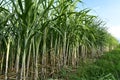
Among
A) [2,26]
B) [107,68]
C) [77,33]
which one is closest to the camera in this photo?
[2,26]

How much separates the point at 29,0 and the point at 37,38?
112 centimetres

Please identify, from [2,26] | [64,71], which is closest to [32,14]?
[2,26]

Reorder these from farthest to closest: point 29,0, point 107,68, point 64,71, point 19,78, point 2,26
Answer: point 107,68 → point 64,71 → point 2,26 → point 19,78 → point 29,0

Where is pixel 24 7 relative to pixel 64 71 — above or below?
above

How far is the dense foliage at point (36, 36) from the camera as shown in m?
3.88

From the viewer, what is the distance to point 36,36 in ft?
15.4

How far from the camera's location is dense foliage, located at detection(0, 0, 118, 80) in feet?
12.7

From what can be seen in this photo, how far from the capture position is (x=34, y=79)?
4805mm

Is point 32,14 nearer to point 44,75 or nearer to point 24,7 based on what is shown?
point 24,7

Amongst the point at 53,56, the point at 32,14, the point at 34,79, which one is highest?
the point at 32,14

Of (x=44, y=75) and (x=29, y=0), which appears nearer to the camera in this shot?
(x=29, y=0)

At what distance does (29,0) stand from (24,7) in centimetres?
13

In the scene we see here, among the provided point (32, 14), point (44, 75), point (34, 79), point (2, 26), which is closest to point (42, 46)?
point (44, 75)

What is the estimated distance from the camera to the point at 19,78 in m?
4.00
